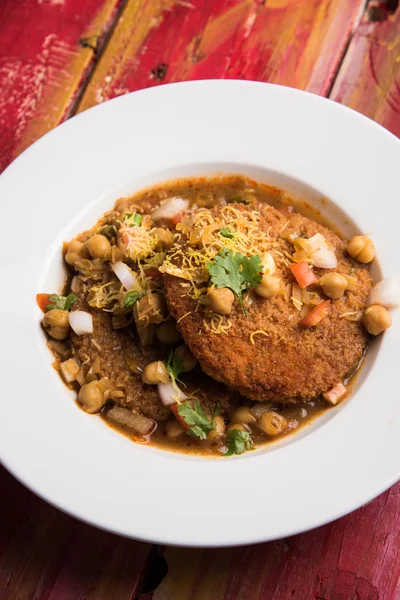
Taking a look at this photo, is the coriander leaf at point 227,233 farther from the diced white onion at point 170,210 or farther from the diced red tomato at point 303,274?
the diced white onion at point 170,210

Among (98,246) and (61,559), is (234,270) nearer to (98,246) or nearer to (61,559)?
(98,246)

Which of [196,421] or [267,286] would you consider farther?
[196,421]

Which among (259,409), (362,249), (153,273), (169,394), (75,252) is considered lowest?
(169,394)

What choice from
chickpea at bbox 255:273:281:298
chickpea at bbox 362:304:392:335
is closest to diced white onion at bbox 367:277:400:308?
chickpea at bbox 362:304:392:335

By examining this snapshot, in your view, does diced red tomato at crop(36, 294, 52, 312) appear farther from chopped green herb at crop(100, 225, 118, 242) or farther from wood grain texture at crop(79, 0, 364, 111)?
wood grain texture at crop(79, 0, 364, 111)

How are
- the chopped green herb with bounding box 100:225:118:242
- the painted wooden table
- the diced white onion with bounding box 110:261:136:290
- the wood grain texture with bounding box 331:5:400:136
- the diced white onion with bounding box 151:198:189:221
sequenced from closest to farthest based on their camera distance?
the diced white onion with bounding box 110:261:136:290
the chopped green herb with bounding box 100:225:118:242
the diced white onion with bounding box 151:198:189:221
the wood grain texture with bounding box 331:5:400:136
the painted wooden table

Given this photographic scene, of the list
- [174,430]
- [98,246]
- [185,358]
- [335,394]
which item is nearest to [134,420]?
[174,430]
